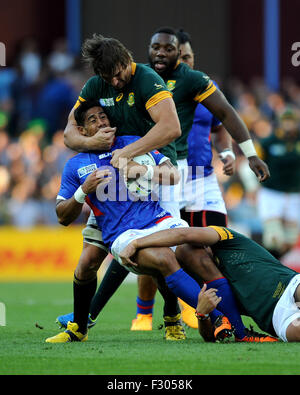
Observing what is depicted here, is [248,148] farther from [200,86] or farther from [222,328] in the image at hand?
[222,328]

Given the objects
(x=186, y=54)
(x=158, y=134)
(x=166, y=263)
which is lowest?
(x=166, y=263)

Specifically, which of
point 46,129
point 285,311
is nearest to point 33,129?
point 46,129

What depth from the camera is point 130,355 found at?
5.16m

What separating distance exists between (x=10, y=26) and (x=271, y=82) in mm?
6440

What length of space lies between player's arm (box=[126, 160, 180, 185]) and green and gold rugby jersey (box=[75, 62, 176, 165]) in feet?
1.58

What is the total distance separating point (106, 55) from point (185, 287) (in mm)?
1752

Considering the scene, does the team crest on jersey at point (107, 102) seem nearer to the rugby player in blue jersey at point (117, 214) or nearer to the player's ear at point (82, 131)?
the rugby player in blue jersey at point (117, 214)

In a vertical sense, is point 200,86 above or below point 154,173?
→ above

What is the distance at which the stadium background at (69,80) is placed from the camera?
1470cm

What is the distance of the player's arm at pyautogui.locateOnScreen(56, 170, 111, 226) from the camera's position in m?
5.84

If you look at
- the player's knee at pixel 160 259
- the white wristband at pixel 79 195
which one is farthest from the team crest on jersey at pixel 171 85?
the player's knee at pixel 160 259

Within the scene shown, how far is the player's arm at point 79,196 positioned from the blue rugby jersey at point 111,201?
0.08 m
